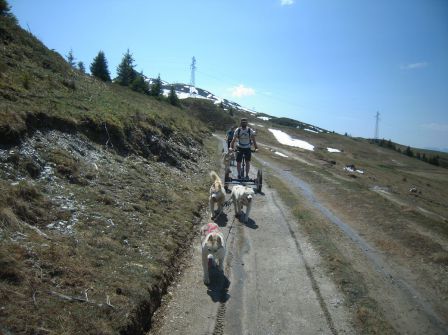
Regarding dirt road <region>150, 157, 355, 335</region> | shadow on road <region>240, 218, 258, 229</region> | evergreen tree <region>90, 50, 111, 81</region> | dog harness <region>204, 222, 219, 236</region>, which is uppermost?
evergreen tree <region>90, 50, 111, 81</region>

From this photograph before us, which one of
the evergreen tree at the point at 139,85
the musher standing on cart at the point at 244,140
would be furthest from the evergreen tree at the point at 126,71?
the musher standing on cart at the point at 244,140

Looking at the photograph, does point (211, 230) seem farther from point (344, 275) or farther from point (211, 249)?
point (344, 275)

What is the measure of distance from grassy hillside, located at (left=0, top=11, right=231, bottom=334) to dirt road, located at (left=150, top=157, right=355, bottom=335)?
25.0 inches

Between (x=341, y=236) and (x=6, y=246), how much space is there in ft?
34.9

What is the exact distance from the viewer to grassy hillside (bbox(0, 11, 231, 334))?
6395 mm

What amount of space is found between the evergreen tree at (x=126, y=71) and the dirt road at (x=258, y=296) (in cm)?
→ 6462

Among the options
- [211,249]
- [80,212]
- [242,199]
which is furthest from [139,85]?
[211,249]

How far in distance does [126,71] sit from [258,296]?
227 feet

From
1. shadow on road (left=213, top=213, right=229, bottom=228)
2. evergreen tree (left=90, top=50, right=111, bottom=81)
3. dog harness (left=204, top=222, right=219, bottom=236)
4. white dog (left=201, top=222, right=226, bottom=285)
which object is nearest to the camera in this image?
white dog (left=201, top=222, right=226, bottom=285)

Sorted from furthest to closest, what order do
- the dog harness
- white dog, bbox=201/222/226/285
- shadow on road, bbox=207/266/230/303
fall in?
1. the dog harness
2. white dog, bbox=201/222/226/285
3. shadow on road, bbox=207/266/230/303

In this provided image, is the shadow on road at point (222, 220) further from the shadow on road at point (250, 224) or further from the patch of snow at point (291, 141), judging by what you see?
the patch of snow at point (291, 141)

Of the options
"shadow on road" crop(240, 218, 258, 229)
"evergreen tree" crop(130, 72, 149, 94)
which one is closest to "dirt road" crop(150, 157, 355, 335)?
"shadow on road" crop(240, 218, 258, 229)

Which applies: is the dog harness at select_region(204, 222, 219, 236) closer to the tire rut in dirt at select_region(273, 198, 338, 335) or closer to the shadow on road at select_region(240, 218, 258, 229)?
the tire rut in dirt at select_region(273, 198, 338, 335)

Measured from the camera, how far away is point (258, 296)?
28.0 ft
